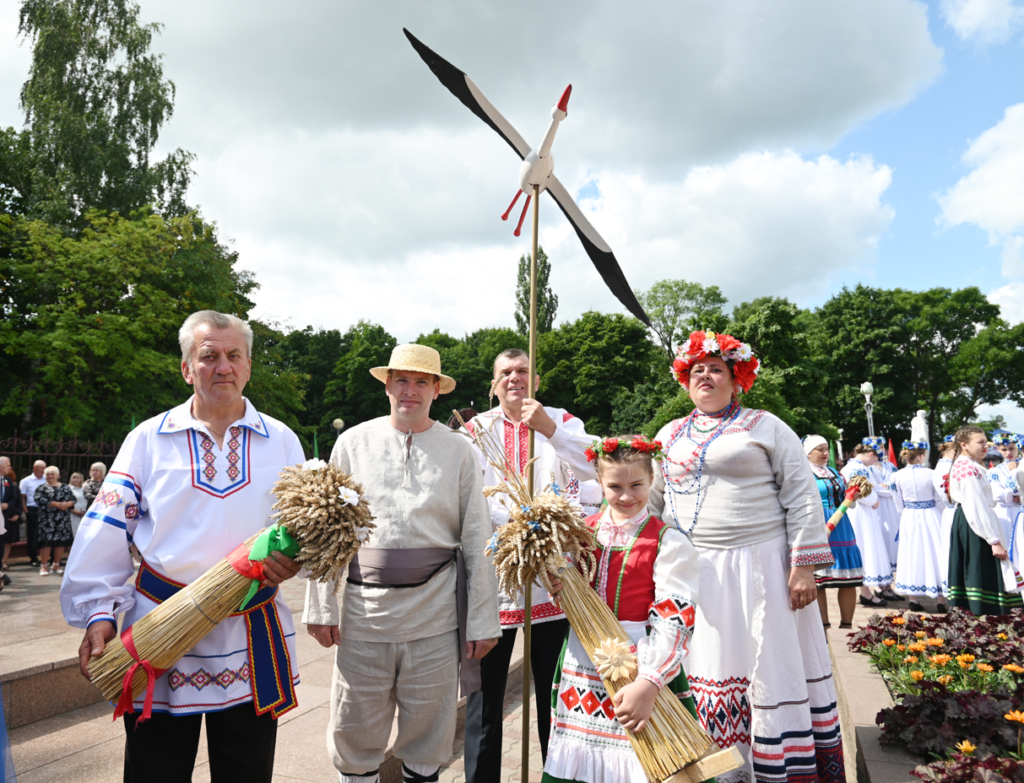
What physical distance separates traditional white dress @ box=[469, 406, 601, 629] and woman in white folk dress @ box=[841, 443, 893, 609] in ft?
21.0

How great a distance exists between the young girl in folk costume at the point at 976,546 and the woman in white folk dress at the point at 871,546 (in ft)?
5.41

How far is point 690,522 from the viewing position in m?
3.23

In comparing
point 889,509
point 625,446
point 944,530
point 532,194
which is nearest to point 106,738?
point 625,446

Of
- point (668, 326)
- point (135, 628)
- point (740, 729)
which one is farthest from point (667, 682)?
point (668, 326)

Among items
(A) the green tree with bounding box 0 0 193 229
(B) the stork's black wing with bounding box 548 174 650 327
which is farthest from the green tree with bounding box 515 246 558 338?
(B) the stork's black wing with bounding box 548 174 650 327

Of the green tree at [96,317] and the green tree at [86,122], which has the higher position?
the green tree at [86,122]

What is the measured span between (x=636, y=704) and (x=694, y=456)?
133cm

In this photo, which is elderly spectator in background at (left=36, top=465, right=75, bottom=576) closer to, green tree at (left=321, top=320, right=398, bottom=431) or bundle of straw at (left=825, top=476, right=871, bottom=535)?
bundle of straw at (left=825, top=476, right=871, bottom=535)

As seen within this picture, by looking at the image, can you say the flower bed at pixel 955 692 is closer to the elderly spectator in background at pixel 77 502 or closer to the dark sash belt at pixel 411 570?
the dark sash belt at pixel 411 570

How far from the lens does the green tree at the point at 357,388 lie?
4009 cm

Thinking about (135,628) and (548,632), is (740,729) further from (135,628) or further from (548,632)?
(135,628)

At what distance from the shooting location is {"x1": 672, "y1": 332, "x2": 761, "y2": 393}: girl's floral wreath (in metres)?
3.29

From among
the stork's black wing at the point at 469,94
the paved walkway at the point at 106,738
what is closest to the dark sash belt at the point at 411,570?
the paved walkway at the point at 106,738

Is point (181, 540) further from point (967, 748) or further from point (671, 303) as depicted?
point (671, 303)
